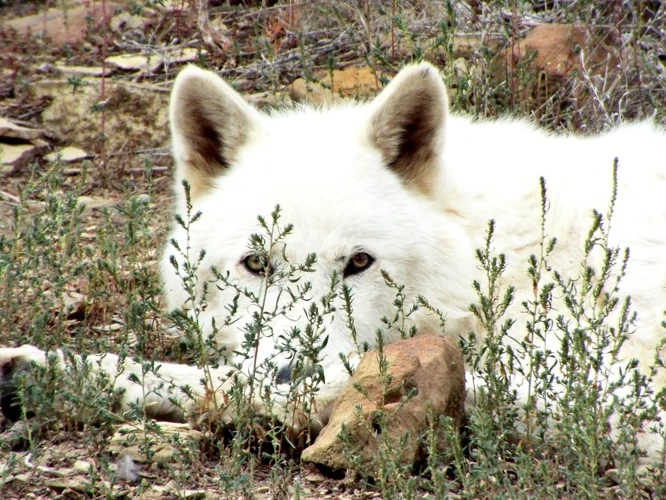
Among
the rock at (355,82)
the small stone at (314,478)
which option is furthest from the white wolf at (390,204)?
the rock at (355,82)

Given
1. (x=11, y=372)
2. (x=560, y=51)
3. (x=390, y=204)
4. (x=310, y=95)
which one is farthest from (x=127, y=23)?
(x=11, y=372)

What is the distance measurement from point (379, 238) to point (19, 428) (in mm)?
1572

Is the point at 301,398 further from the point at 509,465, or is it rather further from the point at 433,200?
the point at 433,200

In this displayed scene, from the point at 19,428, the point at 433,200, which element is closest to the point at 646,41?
the point at 433,200

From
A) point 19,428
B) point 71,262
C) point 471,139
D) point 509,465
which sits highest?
point 471,139

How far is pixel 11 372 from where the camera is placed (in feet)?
9.82

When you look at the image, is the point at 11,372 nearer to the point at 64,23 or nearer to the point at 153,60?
the point at 153,60

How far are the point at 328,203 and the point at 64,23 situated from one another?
580cm

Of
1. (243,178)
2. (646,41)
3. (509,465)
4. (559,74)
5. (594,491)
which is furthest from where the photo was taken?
(646,41)

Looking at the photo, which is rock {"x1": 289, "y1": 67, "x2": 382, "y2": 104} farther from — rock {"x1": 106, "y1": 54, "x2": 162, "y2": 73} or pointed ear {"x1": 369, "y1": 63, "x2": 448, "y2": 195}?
pointed ear {"x1": 369, "y1": 63, "x2": 448, "y2": 195}

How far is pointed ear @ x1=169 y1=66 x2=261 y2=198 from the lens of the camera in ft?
→ 11.9

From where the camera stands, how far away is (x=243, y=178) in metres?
3.76

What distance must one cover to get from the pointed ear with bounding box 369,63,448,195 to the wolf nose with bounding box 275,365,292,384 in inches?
46.8

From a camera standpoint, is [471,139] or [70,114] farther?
[70,114]
